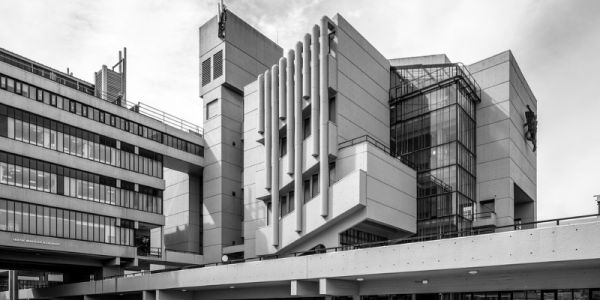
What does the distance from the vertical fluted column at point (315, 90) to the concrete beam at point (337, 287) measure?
15463 millimetres

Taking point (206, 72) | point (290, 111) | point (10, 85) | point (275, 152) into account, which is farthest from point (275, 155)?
point (10, 85)

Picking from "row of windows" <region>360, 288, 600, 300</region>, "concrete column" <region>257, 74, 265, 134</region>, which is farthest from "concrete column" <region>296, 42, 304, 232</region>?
"row of windows" <region>360, 288, 600, 300</region>

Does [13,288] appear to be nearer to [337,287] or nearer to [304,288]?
[304,288]

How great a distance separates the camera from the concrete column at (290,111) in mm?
50500

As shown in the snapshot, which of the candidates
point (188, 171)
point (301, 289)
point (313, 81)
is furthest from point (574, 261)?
point (188, 171)

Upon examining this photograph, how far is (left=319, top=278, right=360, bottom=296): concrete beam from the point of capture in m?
33.3

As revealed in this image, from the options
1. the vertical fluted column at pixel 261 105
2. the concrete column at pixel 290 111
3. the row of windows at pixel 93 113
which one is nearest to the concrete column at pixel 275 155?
the concrete column at pixel 290 111

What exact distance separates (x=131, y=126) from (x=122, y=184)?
247 inches

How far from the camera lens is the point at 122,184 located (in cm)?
5600

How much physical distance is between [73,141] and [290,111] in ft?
67.6

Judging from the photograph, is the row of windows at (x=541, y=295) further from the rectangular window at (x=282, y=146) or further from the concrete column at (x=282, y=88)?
the concrete column at (x=282, y=88)

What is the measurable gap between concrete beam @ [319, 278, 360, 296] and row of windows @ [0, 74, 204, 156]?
32.0 meters

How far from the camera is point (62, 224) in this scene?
50.1 meters

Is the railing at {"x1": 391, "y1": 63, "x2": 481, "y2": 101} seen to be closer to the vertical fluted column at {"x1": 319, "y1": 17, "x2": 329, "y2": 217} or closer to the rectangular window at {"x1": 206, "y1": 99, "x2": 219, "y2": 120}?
the vertical fluted column at {"x1": 319, "y1": 17, "x2": 329, "y2": 217}
